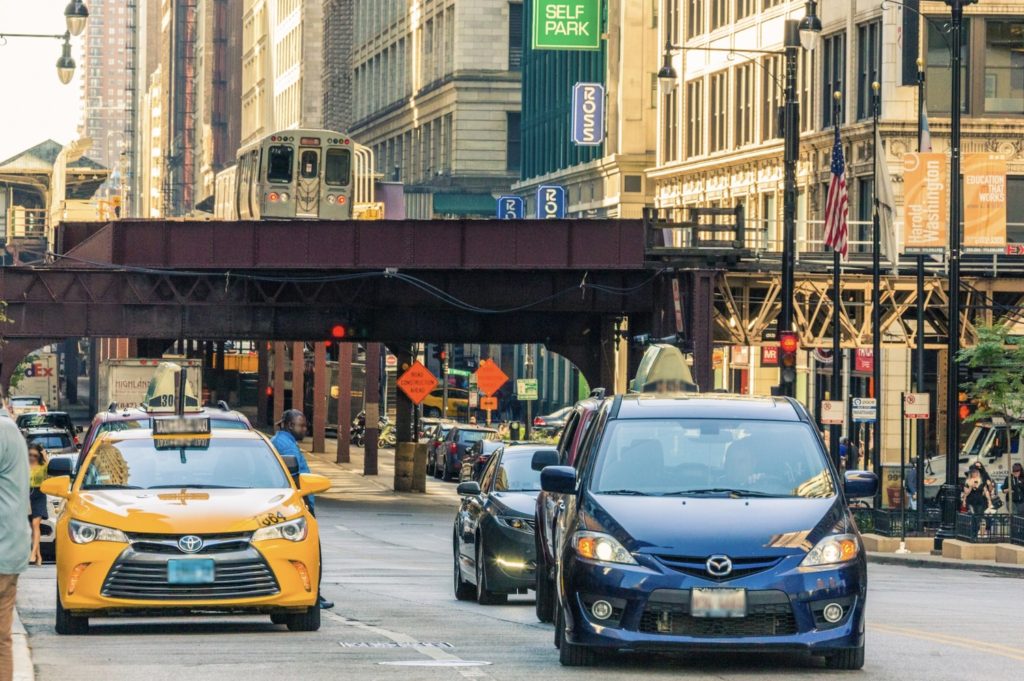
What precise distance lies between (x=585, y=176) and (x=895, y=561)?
56.8 metres

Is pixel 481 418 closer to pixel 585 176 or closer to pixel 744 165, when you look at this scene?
pixel 585 176

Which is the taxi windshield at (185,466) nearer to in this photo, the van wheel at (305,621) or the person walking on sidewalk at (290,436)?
the van wheel at (305,621)

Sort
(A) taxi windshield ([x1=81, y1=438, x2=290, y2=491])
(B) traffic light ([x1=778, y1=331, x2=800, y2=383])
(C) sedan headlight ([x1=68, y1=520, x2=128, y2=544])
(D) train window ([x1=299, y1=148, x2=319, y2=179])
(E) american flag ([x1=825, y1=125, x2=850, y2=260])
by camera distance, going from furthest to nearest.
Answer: (D) train window ([x1=299, y1=148, x2=319, y2=179]) → (E) american flag ([x1=825, y1=125, x2=850, y2=260]) → (B) traffic light ([x1=778, y1=331, x2=800, y2=383]) → (A) taxi windshield ([x1=81, y1=438, x2=290, y2=491]) → (C) sedan headlight ([x1=68, y1=520, x2=128, y2=544])

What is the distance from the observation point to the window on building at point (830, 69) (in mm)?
61375

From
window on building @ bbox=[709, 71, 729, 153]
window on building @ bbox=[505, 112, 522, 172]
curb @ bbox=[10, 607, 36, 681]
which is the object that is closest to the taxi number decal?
curb @ bbox=[10, 607, 36, 681]

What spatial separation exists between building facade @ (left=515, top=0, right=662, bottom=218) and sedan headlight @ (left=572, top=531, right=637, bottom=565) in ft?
231

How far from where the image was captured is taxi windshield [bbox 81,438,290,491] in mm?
15609

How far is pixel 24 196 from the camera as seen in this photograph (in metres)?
116

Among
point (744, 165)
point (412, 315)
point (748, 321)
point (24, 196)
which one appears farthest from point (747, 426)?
point (24, 196)

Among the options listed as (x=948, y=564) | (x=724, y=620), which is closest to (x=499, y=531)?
(x=724, y=620)

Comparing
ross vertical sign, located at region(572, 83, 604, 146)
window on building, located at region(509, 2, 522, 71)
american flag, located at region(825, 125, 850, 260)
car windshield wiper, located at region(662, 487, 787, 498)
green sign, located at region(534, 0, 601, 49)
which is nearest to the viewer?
car windshield wiper, located at region(662, 487, 787, 498)

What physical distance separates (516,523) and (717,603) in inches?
311

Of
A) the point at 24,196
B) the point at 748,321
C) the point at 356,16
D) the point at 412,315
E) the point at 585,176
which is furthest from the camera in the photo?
the point at 356,16

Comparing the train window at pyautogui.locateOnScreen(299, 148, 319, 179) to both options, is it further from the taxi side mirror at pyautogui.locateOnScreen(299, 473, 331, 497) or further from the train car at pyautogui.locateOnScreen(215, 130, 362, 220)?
the taxi side mirror at pyautogui.locateOnScreen(299, 473, 331, 497)
